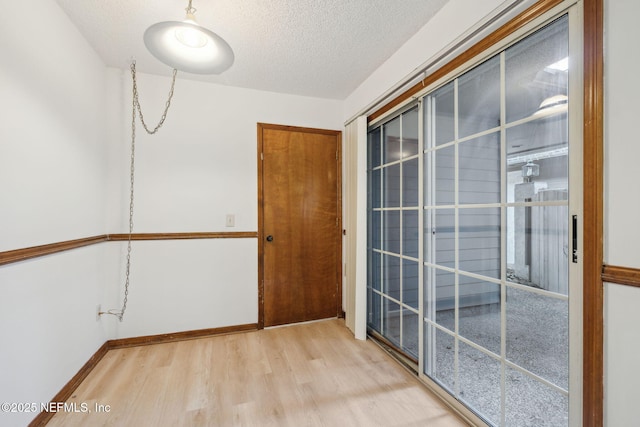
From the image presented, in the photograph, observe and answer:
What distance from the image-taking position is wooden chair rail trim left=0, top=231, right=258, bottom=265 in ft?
4.20

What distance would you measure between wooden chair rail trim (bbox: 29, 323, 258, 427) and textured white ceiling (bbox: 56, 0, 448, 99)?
2.39 m

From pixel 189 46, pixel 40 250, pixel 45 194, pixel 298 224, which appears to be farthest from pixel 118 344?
pixel 189 46

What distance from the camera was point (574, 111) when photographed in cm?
104

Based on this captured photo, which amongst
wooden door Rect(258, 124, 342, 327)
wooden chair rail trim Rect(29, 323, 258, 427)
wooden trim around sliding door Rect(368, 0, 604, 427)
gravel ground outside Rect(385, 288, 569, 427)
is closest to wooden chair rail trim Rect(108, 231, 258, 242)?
wooden door Rect(258, 124, 342, 327)

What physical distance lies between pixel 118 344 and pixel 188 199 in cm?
141

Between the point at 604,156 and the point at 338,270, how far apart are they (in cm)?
240

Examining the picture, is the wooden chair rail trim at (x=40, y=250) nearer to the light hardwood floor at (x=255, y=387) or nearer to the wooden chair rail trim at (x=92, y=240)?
the wooden chair rail trim at (x=92, y=240)

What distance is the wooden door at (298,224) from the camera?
2.79 meters

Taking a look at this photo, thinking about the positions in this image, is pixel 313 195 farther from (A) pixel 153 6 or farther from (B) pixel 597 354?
(B) pixel 597 354

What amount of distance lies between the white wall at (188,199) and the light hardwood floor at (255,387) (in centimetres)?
30

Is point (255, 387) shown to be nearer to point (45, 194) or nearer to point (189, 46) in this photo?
point (45, 194)

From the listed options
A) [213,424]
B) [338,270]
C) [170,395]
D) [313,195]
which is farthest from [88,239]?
[338,270]

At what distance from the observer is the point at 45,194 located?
4.97 ft
